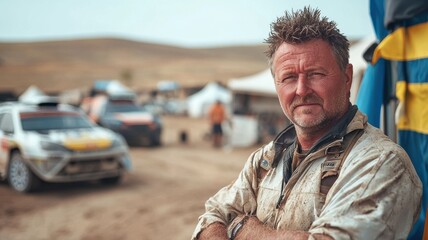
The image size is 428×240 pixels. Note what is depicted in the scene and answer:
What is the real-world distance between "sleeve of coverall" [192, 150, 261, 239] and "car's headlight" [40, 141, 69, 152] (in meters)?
5.60

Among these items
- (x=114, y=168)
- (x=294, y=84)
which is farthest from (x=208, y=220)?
(x=114, y=168)

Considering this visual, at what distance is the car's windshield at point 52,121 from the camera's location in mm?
7820

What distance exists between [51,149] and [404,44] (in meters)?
6.05

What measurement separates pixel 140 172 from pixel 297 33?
834cm

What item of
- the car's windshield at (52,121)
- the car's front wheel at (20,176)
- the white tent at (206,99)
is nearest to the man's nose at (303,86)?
the car's front wheel at (20,176)

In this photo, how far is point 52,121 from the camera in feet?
26.6

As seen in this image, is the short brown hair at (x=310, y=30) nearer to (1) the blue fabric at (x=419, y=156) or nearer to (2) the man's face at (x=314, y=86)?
→ (2) the man's face at (x=314, y=86)

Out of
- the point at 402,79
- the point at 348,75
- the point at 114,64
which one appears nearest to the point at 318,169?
the point at 348,75

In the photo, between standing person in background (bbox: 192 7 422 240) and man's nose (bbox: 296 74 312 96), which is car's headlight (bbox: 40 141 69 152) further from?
man's nose (bbox: 296 74 312 96)

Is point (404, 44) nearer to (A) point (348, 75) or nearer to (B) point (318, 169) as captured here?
(A) point (348, 75)

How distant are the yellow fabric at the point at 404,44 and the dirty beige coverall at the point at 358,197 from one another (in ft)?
4.11

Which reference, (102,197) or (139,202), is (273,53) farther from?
(102,197)

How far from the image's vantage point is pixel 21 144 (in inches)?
286

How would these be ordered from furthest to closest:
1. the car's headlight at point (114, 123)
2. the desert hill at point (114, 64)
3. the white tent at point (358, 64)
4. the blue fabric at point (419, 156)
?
the desert hill at point (114, 64)
the car's headlight at point (114, 123)
the white tent at point (358, 64)
the blue fabric at point (419, 156)
